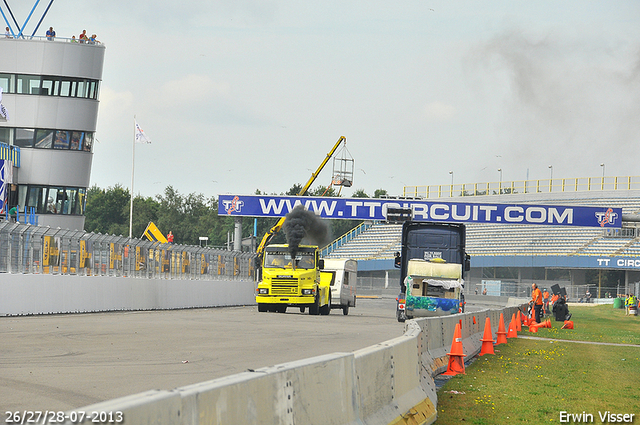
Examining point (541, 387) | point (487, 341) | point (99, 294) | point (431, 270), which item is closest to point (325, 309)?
point (431, 270)

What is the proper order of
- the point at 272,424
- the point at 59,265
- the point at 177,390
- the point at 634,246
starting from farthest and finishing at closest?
the point at 634,246 → the point at 59,265 → the point at 272,424 → the point at 177,390

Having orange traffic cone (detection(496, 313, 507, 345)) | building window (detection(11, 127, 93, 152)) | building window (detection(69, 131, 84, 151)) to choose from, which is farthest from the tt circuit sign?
orange traffic cone (detection(496, 313, 507, 345))

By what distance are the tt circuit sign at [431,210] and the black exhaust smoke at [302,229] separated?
809 centimetres

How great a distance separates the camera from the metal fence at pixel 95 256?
Result: 25.6 m

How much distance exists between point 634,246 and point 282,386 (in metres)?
79.2

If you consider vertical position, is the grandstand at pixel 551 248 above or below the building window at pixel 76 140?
below

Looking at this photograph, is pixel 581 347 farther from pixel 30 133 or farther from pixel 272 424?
pixel 30 133

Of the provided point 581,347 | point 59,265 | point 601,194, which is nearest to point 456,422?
point 581,347

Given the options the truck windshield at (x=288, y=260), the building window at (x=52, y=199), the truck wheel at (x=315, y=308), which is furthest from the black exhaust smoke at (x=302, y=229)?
the building window at (x=52, y=199)

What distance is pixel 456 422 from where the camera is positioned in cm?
950

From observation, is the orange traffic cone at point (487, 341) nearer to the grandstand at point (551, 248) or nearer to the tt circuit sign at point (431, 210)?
the tt circuit sign at point (431, 210)

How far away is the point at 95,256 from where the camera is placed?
99.4 feet

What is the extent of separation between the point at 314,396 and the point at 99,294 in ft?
83.0

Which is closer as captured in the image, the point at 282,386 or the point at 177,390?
the point at 177,390
